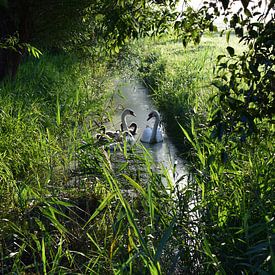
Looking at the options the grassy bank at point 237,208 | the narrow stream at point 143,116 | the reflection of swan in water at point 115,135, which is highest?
the grassy bank at point 237,208

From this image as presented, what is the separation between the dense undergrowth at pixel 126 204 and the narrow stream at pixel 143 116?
0.29m

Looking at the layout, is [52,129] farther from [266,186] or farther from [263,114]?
[263,114]

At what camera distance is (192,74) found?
876 cm

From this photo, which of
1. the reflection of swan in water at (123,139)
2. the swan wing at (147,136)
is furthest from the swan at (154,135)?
the reflection of swan in water at (123,139)

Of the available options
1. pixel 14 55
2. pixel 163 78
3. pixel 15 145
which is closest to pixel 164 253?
pixel 15 145

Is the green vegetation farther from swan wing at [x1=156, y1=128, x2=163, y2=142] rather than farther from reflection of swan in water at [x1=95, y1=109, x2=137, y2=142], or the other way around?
swan wing at [x1=156, y1=128, x2=163, y2=142]

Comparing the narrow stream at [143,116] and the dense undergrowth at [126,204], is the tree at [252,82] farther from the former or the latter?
the narrow stream at [143,116]

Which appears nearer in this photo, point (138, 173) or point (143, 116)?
point (138, 173)

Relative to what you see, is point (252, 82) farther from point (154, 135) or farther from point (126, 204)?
point (154, 135)

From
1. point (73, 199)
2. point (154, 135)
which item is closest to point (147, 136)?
point (154, 135)

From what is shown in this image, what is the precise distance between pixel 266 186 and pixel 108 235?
2.86 ft

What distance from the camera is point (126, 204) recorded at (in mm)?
2033

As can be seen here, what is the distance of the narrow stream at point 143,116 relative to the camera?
5890mm

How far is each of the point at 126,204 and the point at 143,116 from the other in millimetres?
6672
